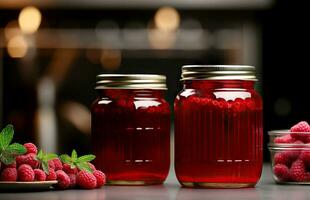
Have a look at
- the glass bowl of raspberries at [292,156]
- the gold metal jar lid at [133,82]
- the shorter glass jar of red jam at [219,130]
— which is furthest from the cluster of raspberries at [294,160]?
the gold metal jar lid at [133,82]

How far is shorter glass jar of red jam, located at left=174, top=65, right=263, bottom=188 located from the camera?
133cm

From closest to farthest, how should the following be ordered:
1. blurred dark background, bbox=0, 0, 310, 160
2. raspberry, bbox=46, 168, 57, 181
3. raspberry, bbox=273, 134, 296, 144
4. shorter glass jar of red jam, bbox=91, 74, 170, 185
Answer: raspberry, bbox=46, 168, 57, 181 < shorter glass jar of red jam, bbox=91, 74, 170, 185 < raspberry, bbox=273, 134, 296, 144 < blurred dark background, bbox=0, 0, 310, 160

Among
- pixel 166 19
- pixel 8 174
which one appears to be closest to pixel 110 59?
pixel 166 19

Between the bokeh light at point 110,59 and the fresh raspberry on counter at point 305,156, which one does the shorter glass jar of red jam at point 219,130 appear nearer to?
the fresh raspberry on counter at point 305,156

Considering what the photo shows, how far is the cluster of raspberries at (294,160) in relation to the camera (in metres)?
1.47

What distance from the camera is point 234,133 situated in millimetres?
1326

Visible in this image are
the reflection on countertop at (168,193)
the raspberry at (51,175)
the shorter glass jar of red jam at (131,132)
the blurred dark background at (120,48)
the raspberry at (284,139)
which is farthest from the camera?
the blurred dark background at (120,48)

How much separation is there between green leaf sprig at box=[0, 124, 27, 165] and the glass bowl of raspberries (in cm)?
52

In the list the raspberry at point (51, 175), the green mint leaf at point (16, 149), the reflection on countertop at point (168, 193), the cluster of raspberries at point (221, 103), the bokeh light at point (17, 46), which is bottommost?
the reflection on countertop at point (168, 193)

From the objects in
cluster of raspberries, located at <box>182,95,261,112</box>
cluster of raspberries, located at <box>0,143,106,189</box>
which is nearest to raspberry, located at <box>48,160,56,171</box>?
cluster of raspberries, located at <box>0,143,106,189</box>

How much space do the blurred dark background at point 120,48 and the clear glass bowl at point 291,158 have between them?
1928mm

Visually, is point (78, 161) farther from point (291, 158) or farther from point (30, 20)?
point (30, 20)

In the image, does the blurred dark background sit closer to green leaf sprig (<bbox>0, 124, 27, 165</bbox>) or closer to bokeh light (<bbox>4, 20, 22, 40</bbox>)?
bokeh light (<bbox>4, 20, 22, 40</bbox>)

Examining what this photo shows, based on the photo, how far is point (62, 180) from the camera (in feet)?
4.22
